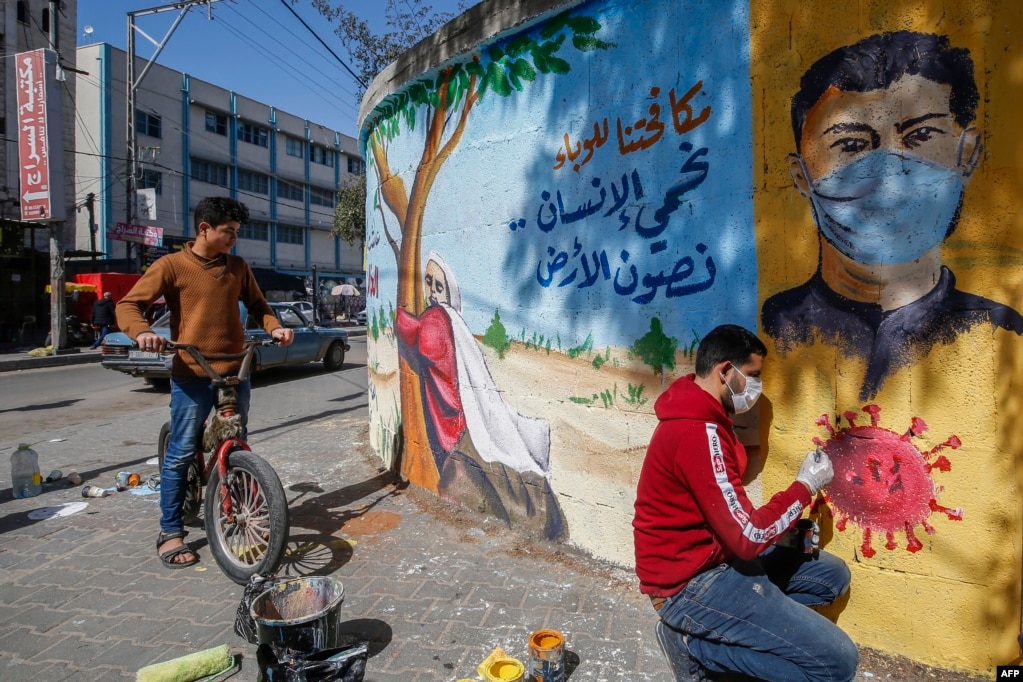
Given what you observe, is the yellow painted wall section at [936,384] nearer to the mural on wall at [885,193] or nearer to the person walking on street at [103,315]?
the mural on wall at [885,193]

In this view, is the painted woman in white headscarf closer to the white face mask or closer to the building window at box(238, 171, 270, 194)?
the white face mask

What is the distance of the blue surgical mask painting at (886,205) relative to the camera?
8.07ft

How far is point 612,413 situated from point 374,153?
3608 millimetres

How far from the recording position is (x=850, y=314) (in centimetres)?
265

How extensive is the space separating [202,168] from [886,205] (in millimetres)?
37405

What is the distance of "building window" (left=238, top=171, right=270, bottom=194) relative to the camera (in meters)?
37.0

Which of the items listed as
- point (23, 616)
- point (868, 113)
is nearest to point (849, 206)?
point (868, 113)

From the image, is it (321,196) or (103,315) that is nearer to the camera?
(103,315)

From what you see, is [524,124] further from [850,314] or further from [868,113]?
[850,314]

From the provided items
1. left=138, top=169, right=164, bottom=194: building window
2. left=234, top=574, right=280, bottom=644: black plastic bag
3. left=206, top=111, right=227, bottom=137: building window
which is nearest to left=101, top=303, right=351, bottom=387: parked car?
left=234, top=574, right=280, bottom=644: black plastic bag

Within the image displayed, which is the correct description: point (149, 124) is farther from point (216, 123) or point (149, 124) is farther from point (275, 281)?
point (275, 281)

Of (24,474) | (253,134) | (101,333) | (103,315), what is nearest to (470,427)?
(24,474)

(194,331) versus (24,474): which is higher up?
(194,331)

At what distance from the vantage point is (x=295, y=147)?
41094mm
